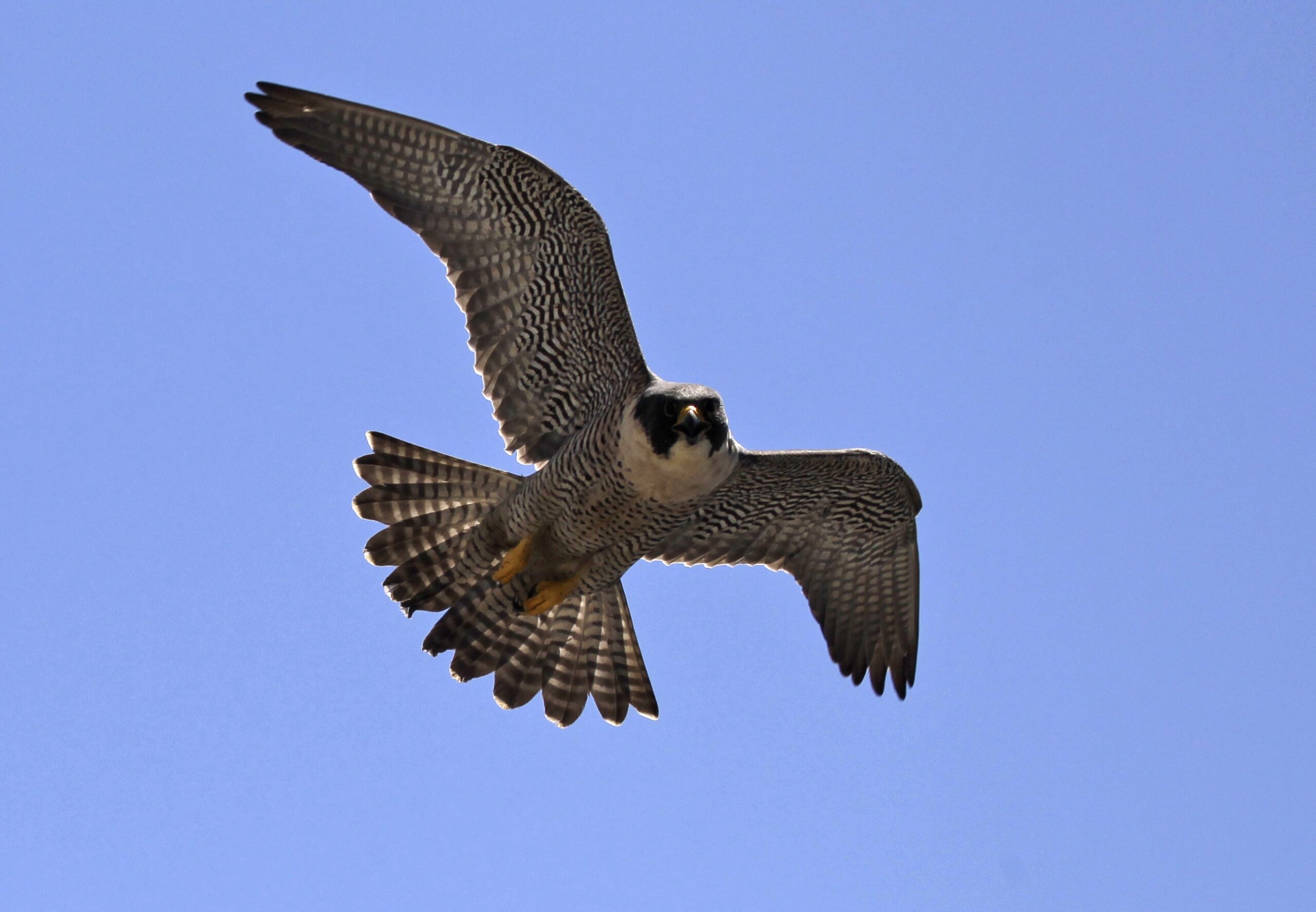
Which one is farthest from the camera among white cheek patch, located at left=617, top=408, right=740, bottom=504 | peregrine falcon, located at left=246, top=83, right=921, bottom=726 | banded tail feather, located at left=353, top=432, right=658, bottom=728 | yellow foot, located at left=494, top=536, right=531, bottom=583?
banded tail feather, located at left=353, top=432, right=658, bottom=728

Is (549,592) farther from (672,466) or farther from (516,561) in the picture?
(672,466)

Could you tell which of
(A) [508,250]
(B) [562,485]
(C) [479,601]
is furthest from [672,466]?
(C) [479,601]

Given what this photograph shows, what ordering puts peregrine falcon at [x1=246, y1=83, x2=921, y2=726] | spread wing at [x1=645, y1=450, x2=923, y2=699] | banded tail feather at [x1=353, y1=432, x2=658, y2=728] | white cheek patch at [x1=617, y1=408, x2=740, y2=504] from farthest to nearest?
spread wing at [x1=645, y1=450, x2=923, y2=699] < banded tail feather at [x1=353, y1=432, x2=658, y2=728] < peregrine falcon at [x1=246, y1=83, x2=921, y2=726] < white cheek patch at [x1=617, y1=408, x2=740, y2=504]

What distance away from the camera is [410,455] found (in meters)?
13.0

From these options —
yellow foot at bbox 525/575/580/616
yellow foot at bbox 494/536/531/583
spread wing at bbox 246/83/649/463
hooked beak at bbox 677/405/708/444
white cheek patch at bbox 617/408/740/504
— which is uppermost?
spread wing at bbox 246/83/649/463

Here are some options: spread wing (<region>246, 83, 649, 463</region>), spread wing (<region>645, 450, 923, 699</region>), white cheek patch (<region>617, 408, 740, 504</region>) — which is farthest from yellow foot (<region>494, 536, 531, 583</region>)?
spread wing (<region>645, 450, 923, 699</region>)

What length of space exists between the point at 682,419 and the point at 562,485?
3.92 ft

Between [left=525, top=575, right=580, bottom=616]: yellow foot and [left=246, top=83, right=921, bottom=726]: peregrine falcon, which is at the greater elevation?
[left=246, top=83, right=921, bottom=726]: peregrine falcon

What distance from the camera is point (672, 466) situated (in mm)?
11930

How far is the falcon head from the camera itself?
1176 centimetres

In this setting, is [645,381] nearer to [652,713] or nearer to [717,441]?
[717,441]

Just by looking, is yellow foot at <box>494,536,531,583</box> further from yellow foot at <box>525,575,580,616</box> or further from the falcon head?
the falcon head

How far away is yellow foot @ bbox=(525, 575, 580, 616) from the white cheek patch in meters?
1.18

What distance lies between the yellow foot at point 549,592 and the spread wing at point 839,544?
0.98m
